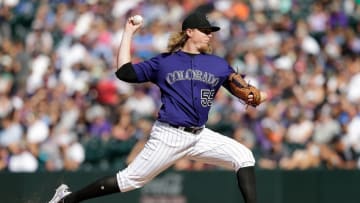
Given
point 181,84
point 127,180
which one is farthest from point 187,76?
point 127,180

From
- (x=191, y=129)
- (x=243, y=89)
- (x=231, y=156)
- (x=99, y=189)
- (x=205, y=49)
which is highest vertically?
(x=205, y=49)

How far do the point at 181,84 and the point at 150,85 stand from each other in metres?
6.33

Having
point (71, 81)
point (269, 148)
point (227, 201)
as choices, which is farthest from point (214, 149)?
point (71, 81)

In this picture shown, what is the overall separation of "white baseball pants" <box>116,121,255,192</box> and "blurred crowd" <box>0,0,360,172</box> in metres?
5.03

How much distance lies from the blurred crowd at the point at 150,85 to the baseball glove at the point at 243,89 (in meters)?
5.00

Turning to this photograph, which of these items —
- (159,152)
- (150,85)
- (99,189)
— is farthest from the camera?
(150,85)

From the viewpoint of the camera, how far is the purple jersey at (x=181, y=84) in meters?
7.38

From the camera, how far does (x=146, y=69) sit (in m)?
7.39

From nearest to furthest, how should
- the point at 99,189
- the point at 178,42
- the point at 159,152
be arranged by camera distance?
the point at 159,152 < the point at 99,189 < the point at 178,42

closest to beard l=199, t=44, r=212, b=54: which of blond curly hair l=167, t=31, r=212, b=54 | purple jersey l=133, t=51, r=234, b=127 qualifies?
blond curly hair l=167, t=31, r=212, b=54

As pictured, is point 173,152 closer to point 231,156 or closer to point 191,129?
point 191,129

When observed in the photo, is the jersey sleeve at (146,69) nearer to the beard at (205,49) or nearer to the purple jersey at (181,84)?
the purple jersey at (181,84)

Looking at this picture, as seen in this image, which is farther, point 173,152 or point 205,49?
point 205,49

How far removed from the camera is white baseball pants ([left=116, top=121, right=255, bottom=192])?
7.37m
